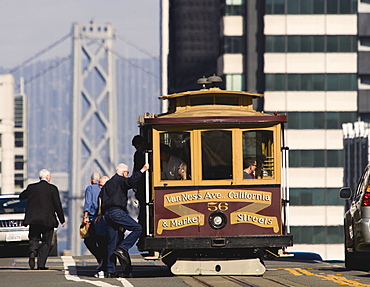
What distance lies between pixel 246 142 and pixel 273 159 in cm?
45

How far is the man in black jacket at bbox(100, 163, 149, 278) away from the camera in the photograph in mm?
15664

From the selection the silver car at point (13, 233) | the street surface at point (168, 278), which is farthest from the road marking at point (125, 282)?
the silver car at point (13, 233)

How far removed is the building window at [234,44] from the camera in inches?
3135

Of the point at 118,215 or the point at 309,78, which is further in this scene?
the point at 309,78

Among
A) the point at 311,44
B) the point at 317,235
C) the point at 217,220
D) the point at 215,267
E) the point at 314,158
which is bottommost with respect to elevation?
the point at 317,235

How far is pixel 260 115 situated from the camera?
16031mm

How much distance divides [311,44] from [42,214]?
63.1 meters

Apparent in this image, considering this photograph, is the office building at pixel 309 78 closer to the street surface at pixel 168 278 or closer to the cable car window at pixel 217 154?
the street surface at pixel 168 278

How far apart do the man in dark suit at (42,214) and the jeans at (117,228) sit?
5.66 ft

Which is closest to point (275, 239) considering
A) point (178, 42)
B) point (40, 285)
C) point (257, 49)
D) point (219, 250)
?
point (219, 250)

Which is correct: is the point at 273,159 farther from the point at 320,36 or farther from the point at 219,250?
the point at 320,36

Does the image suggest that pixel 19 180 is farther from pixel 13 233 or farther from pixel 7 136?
pixel 13 233

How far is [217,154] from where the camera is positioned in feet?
52.7

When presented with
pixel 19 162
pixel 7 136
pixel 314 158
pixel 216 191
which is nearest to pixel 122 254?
pixel 216 191
